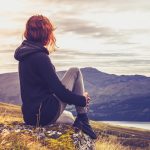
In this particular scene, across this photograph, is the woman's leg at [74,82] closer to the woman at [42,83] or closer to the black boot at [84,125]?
the woman at [42,83]

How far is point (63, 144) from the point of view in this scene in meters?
7.04

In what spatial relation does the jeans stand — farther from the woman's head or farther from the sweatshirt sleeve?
the woman's head

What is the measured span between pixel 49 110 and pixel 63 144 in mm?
1061

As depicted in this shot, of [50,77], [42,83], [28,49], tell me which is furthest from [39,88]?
[28,49]

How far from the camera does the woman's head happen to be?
727 cm

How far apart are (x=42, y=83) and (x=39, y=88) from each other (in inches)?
7.1

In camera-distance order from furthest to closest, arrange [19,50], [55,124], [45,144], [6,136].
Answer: [55,124], [19,50], [45,144], [6,136]

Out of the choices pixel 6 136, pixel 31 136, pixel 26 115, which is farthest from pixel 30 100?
pixel 6 136

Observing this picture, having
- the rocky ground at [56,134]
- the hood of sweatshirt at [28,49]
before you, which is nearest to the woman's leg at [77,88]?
the rocky ground at [56,134]

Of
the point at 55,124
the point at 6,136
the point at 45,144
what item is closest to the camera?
the point at 6,136

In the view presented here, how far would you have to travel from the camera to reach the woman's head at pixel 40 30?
23.9ft

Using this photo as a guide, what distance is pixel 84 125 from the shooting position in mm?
8258

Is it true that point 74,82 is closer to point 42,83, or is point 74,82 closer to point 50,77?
point 42,83

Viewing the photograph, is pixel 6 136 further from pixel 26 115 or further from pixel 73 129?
pixel 73 129
